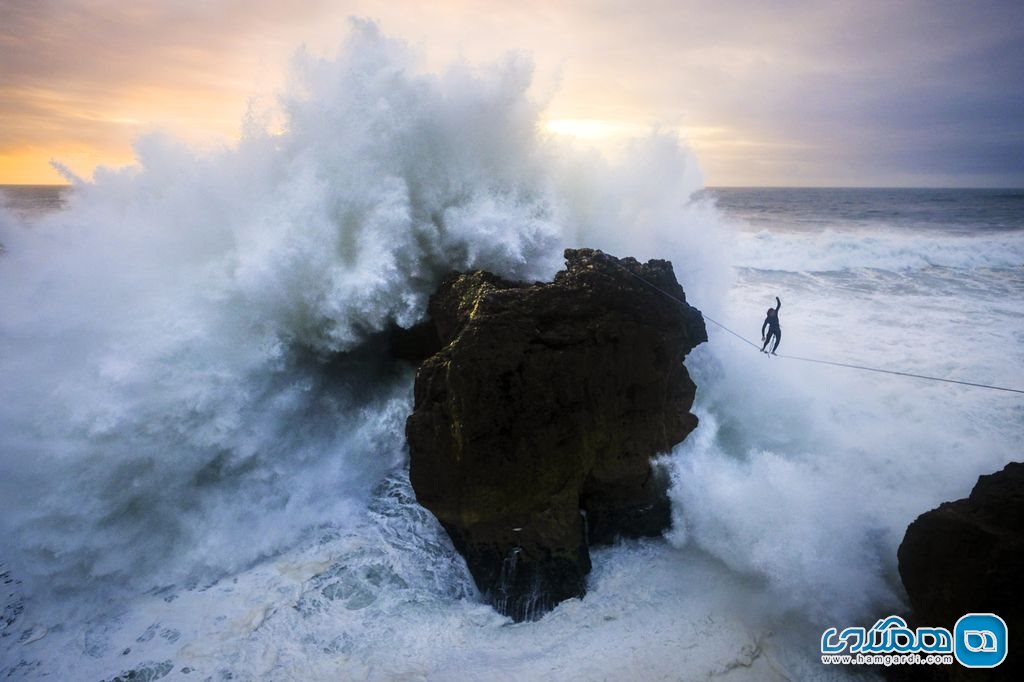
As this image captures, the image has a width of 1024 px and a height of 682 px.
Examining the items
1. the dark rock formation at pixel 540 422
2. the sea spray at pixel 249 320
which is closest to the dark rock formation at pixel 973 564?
the dark rock formation at pixel 540 422

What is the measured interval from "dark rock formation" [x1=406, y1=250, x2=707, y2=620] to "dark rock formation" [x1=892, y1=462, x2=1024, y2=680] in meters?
2.67

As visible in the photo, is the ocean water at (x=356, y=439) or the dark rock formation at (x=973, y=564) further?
the ocean water at (x=356, y=439)

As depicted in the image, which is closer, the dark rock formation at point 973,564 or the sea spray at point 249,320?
the dark rock formation at point 973,564

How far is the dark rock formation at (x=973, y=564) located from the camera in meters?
3.91

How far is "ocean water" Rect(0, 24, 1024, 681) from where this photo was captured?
199 inches
